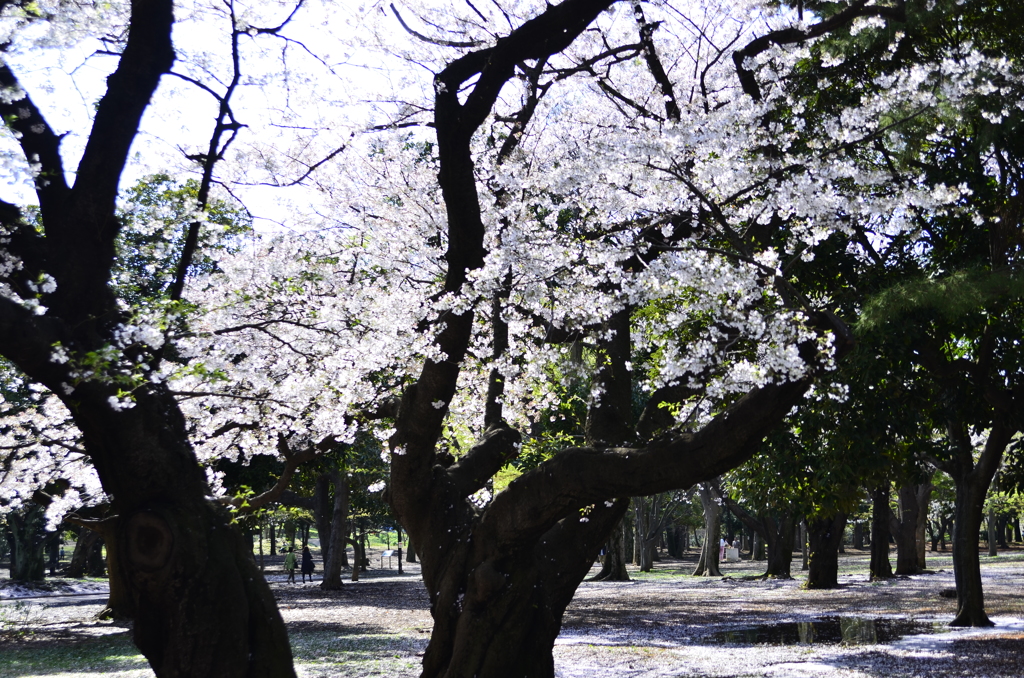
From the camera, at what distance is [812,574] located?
81.2 feet

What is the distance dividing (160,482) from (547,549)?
3.80 metres

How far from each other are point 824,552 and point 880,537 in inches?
181

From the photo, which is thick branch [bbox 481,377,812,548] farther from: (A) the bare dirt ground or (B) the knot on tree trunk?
(A) the bare dirt ground

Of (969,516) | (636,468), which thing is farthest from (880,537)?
(636,468)

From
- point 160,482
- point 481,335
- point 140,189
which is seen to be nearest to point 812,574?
point 481,335

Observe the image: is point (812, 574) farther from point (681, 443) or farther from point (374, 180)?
point (681, 443)

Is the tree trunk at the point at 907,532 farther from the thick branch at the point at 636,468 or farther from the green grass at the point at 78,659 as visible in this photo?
the thick branch at the point at 636,468

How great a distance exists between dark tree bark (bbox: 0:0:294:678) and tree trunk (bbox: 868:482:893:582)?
2560 cm

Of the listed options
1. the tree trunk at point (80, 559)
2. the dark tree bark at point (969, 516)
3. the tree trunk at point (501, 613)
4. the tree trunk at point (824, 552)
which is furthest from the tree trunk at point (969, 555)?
the tree trunk at point (80, 559)

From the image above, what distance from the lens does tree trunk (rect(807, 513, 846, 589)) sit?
24484 mm

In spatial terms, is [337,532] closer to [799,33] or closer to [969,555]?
[969,555]

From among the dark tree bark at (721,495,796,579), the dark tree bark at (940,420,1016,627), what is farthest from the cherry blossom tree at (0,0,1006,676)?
the dark tree bark at (721,495,796,579)

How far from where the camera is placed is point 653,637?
13664 mm

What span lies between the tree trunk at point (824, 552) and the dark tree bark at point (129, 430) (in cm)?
2163
